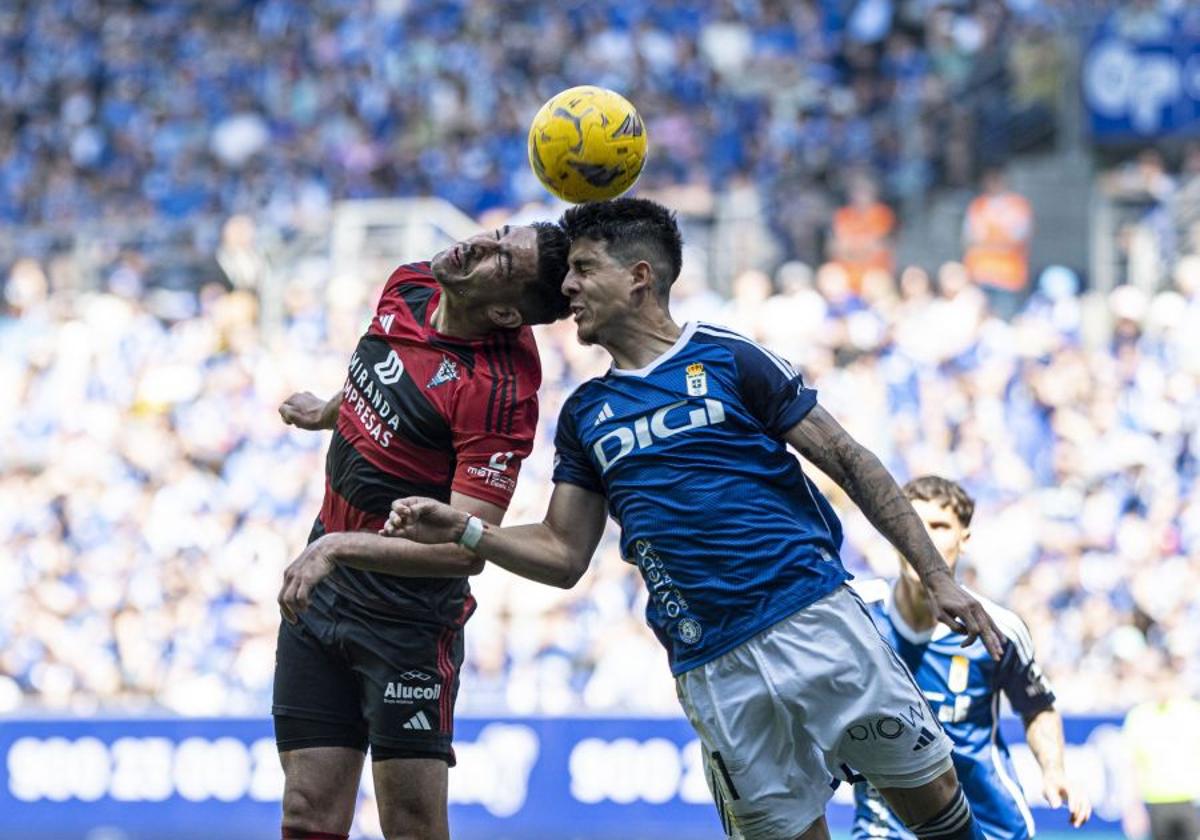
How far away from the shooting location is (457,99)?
22203mm

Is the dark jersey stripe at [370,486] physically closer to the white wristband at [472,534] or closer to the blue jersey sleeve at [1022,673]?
the white wristband at [472,534]

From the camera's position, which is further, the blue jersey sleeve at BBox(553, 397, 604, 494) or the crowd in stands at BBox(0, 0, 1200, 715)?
the crowd in stands at BBox(0, 0, 1200, 715)

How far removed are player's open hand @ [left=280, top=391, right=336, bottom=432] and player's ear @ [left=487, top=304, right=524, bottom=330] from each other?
2.98ft

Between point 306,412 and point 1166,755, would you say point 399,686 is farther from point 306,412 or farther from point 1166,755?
point 1166,755

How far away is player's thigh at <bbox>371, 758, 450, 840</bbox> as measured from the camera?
659 cm

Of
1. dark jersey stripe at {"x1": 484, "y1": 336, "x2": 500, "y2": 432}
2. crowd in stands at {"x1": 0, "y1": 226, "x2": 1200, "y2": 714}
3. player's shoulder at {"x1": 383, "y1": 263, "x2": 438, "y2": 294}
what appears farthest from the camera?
crowd in stands at {"x1": 0, "y1": 226, "x2": 1200, "y2": 714}

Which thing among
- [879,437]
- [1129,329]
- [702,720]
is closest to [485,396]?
[702,720]

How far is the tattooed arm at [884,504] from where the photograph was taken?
5.82m

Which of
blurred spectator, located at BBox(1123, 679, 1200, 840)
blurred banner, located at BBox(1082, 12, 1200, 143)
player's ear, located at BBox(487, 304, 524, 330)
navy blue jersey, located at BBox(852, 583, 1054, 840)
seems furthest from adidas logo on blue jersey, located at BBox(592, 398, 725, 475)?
blurred banner, located at BBox(1082, 12, 1200, 143)

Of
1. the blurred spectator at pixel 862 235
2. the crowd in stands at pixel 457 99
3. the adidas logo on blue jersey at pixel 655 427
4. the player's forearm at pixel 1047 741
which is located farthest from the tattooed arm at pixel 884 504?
the crowd in stands at pixel 457 99

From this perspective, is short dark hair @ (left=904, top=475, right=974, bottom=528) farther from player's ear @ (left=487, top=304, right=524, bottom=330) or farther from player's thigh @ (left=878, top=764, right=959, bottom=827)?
player's ear @ (left=487, top=304, right=524, bottom=330)

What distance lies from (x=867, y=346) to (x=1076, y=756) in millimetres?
4559

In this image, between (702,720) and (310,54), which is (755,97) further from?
(702,720)

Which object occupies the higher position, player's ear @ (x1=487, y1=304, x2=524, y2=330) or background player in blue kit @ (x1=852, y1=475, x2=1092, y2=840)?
player's ear @ (x1=487, y1=304, x2=524, y2=330)
